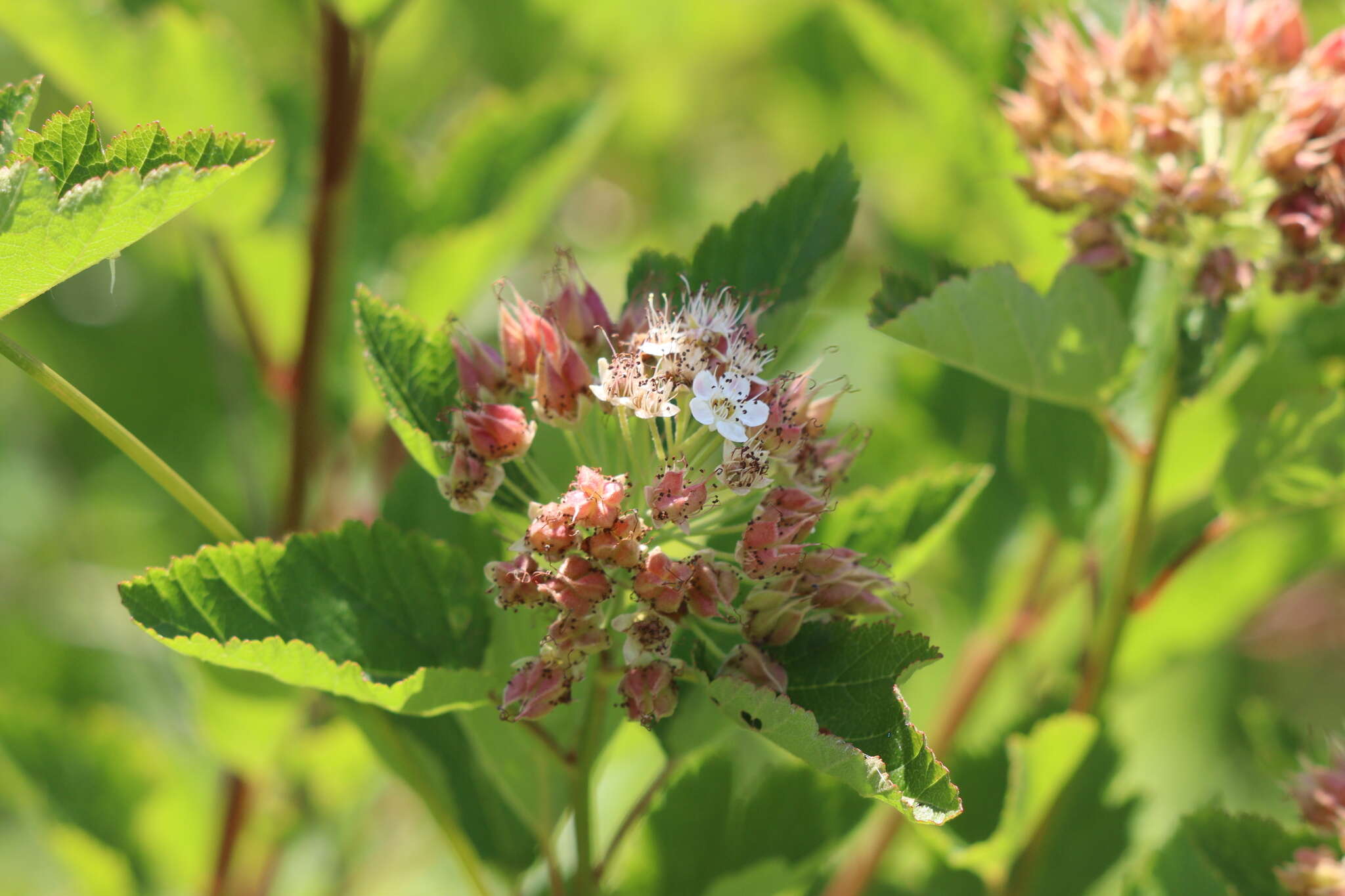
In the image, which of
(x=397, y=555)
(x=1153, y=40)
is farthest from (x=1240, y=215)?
(x=397, y=555)

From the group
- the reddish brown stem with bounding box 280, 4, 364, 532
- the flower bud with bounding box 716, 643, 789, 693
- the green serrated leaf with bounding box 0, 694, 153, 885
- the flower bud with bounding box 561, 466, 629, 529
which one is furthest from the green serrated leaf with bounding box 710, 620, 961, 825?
the green serrated leaf with bounding box 0, 694, 153, 885

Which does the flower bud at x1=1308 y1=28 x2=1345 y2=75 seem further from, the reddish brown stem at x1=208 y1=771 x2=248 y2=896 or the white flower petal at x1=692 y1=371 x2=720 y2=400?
the reddish brown stem at x1=208 y1=771 x2=248 y2=896

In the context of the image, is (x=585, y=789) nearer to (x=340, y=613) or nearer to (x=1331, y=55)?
(x=340, y=613)

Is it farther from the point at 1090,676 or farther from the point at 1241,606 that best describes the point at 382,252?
the point at 1241,606

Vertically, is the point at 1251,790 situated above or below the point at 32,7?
below

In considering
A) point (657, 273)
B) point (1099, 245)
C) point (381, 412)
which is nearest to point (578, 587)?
point (657, 273)

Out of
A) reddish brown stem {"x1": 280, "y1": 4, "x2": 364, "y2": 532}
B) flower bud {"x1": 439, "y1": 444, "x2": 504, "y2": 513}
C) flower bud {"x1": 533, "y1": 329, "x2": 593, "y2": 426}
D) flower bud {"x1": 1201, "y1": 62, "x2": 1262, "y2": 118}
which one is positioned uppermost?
reddish brown stem {"x1": 280, "y1": 4, "x2": 364, "y2": 532}

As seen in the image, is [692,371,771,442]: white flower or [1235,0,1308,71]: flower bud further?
[1235,0,1308,71]: flower bud
